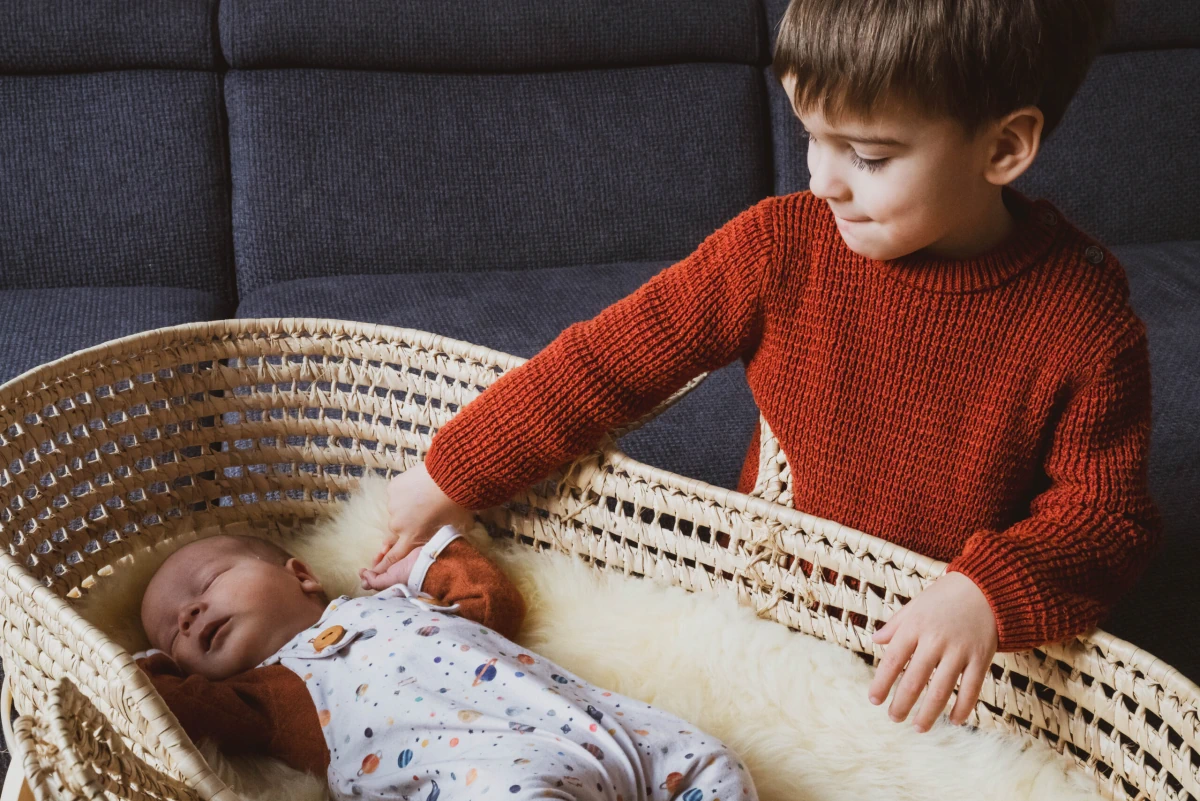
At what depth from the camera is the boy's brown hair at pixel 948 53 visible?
2.21 feet

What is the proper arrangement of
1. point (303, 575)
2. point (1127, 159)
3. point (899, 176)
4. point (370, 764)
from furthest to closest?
point (1127, 159), point (303, 575), point (370, 764), point (899, 176)

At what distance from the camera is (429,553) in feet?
3.27

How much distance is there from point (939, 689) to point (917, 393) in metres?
0.24

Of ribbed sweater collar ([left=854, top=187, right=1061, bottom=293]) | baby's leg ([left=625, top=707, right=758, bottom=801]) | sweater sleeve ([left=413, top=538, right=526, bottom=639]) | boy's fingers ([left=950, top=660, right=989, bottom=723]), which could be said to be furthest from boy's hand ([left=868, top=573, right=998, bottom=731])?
sweater sleeve ([left=413, top=538, right=526, bottom=639])

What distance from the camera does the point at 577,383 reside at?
3.05 ft

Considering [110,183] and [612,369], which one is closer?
[612,369]

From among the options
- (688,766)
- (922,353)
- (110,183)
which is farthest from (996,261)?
(110,183)

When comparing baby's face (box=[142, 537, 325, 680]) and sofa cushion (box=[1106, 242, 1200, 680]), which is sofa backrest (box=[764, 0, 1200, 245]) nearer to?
sofa cushion (box=[1106, 242, 1200, 680])

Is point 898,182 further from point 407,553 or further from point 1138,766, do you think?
point 407,553

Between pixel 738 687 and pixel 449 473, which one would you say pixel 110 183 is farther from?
pixel 738 687

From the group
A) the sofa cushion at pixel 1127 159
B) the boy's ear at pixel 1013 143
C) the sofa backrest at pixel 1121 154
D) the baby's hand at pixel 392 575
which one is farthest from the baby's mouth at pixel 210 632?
the sofa cushion at pixel 1127 159

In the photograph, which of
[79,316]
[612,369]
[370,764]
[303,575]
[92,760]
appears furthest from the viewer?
[79,316]

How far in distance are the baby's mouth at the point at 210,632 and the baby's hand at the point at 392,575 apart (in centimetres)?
14

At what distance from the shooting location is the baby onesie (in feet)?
2.50
